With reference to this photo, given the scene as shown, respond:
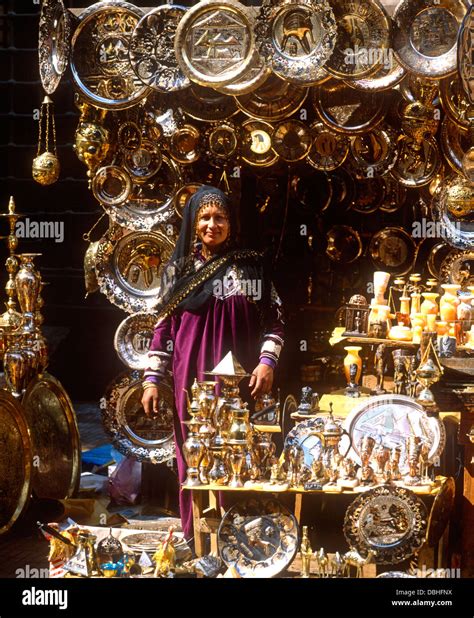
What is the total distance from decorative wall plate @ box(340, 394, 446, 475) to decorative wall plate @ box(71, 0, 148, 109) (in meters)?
2.15

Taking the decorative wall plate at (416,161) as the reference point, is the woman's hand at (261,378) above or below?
below

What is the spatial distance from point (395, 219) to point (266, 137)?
130 cm

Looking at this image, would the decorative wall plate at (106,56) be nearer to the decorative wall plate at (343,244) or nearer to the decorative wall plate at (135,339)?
the decorative wall plate at (135,339)

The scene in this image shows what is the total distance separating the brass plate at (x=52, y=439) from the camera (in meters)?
6.86

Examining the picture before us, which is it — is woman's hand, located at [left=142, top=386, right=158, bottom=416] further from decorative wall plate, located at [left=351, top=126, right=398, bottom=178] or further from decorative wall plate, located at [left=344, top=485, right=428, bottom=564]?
decorative wall plate, located at [left=351, top=126, right=398, bottom=178]

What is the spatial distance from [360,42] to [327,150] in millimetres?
1403

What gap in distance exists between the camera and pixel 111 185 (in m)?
7.14

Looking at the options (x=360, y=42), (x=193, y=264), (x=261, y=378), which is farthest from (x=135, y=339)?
(x=360, y=42)

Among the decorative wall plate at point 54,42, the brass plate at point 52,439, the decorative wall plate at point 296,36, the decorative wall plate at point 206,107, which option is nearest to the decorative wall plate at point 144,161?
the decorative wall plate at point 206,107

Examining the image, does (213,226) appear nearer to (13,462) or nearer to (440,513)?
(13,462)

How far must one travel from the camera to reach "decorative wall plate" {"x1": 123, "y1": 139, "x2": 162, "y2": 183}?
712cm

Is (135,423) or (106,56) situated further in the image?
(135,423)

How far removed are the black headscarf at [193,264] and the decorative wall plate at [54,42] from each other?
102 cm

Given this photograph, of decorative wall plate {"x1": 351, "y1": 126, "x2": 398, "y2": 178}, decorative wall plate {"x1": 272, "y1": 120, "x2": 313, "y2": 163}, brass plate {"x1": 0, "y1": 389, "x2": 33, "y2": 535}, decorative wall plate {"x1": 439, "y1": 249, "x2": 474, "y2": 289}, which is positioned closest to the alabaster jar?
decorative wall plate {"x1": 439, "y1": 249, "x2": 474, "y2": 289}
